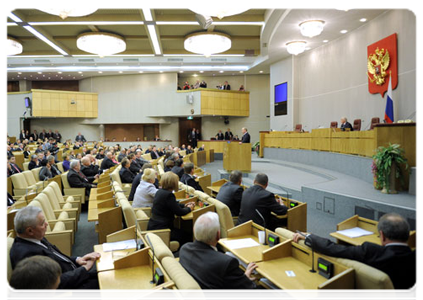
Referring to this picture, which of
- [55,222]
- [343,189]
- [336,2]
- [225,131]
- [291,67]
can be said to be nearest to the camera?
[336,2]

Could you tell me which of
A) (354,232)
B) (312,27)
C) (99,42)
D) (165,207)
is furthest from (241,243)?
(99,42)

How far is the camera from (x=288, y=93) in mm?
15047

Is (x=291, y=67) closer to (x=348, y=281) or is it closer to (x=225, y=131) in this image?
(x=225, y=131)

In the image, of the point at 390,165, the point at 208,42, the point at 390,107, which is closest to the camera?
the point at 390,165

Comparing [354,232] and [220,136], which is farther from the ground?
[220,136]

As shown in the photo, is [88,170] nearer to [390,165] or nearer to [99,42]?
[390,165]

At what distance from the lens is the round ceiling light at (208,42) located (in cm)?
1246

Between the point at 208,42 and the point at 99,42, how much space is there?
4212mm

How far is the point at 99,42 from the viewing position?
12.4 m

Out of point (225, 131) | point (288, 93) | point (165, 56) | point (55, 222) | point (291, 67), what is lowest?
point (55, 222)

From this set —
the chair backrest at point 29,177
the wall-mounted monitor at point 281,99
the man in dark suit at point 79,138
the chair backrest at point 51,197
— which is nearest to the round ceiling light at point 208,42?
the wall-mounted monitor at point 281,99

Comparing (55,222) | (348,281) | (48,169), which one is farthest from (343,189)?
(48,169)

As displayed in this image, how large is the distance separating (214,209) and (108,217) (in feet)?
4.51

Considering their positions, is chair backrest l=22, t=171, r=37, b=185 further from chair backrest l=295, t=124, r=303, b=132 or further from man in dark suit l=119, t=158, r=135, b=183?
chair backrest l=295, t=124, r=303, b=132
